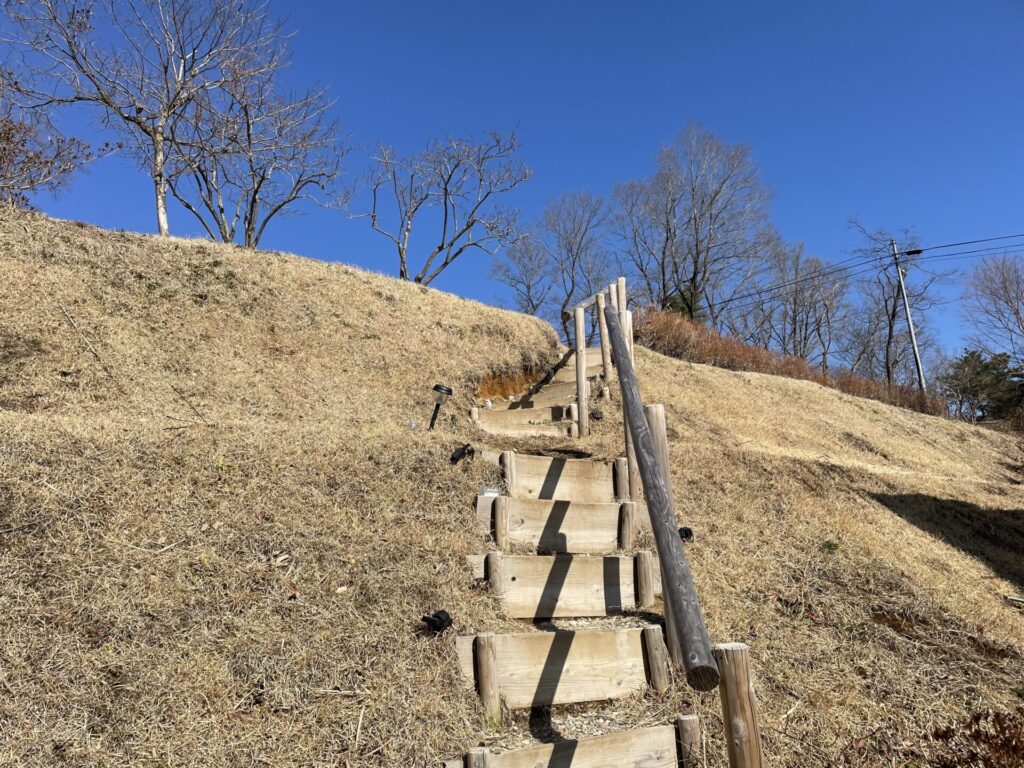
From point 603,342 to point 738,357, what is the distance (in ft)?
34.3

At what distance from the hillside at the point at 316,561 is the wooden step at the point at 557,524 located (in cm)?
27

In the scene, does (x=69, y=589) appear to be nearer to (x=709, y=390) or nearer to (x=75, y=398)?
(x=75, y=398)

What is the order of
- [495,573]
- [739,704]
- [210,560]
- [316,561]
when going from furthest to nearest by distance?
[495,573], [316,561], [210,560], [739,704]

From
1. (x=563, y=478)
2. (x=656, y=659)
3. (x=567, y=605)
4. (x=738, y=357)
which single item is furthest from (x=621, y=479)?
(x=738, y=357)

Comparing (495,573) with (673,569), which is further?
(495,573)

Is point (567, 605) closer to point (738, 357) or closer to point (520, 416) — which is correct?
point (520, 416)

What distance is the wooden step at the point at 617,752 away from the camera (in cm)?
277

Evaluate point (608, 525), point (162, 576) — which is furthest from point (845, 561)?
point (162, 576)

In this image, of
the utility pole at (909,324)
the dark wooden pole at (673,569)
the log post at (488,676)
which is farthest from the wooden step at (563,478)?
the utility pole at (909,324)

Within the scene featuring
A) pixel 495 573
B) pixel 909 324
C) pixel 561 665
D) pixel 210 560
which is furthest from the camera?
pixel 909 324

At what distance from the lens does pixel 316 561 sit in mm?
3715

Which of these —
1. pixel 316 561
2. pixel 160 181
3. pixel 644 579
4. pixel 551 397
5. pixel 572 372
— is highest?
pixel 160 181

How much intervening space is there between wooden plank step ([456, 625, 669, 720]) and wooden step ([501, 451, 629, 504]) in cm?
155

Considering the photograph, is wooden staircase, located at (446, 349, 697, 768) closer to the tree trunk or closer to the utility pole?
the tree trunk
